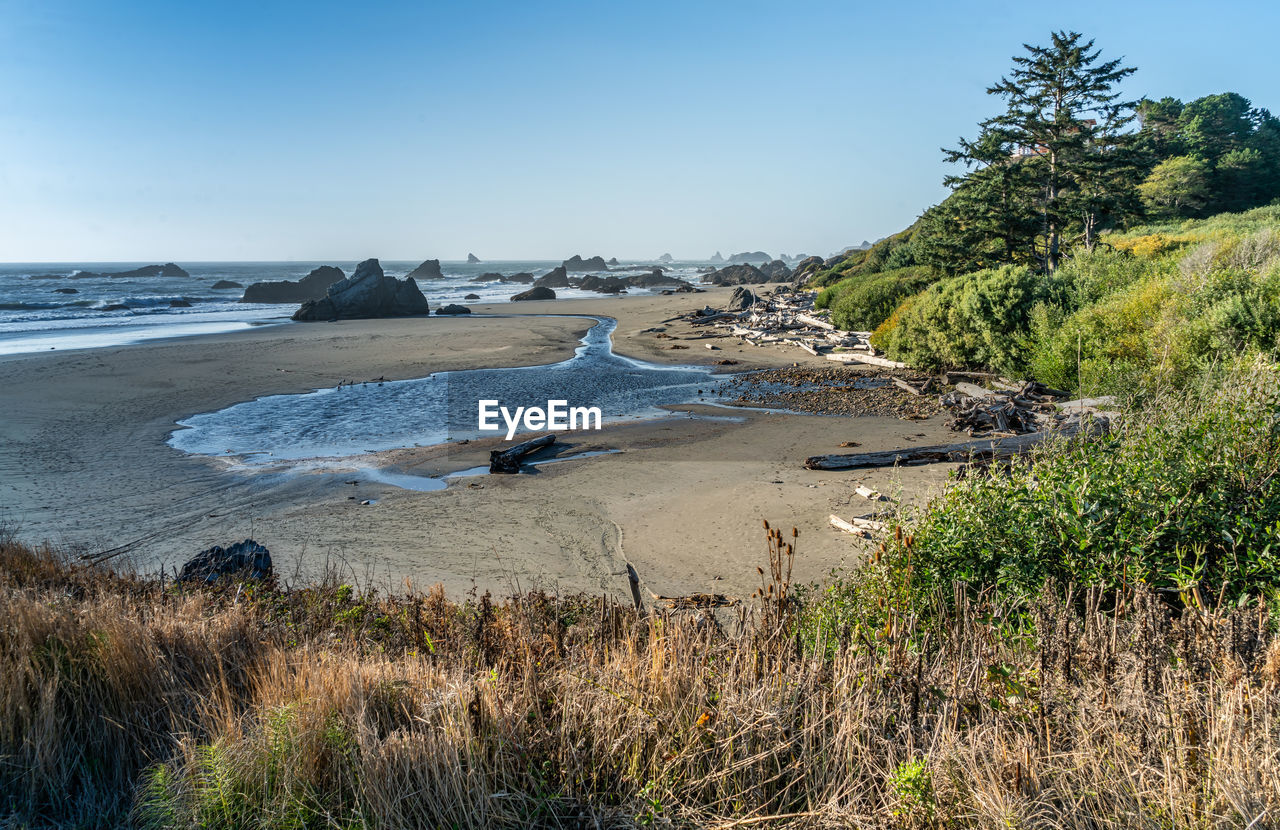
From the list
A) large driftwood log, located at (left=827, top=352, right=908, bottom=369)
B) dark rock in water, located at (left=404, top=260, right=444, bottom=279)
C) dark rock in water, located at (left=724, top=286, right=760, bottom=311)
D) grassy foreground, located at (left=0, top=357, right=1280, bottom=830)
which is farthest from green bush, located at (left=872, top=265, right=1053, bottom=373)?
dark rock in water, located at (left=404, top=260, right=444, bottom=279)

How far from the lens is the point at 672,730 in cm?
358

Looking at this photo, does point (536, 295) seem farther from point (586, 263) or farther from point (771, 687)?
point (586, 263)

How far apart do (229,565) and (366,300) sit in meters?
42.0

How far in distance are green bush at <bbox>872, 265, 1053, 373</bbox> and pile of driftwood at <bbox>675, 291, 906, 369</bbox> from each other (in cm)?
142

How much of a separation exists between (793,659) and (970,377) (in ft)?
54.4

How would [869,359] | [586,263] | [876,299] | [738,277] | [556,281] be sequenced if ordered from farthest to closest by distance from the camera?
[586,263] → [556,281] → [738,277] → [876,299] → [869,359]

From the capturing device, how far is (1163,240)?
31.0 metres

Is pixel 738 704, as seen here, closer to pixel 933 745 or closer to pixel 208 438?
pixel 933 745

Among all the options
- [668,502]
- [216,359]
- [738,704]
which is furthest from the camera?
[216,359]

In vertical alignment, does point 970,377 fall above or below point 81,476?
above

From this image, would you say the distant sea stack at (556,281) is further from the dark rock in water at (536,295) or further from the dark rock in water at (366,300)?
the dark rock in water at (366,300)

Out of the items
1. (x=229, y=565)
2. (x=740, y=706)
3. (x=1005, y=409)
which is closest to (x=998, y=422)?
(x=1005, y=409)

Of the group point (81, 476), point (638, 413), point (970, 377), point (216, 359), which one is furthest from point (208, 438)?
point (970, 377)

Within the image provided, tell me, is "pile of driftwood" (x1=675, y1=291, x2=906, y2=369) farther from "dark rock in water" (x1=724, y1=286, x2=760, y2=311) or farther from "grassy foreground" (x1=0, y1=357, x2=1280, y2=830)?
"grassy foreground" (x1=0, y1=357, x2=1280, y2=830)
